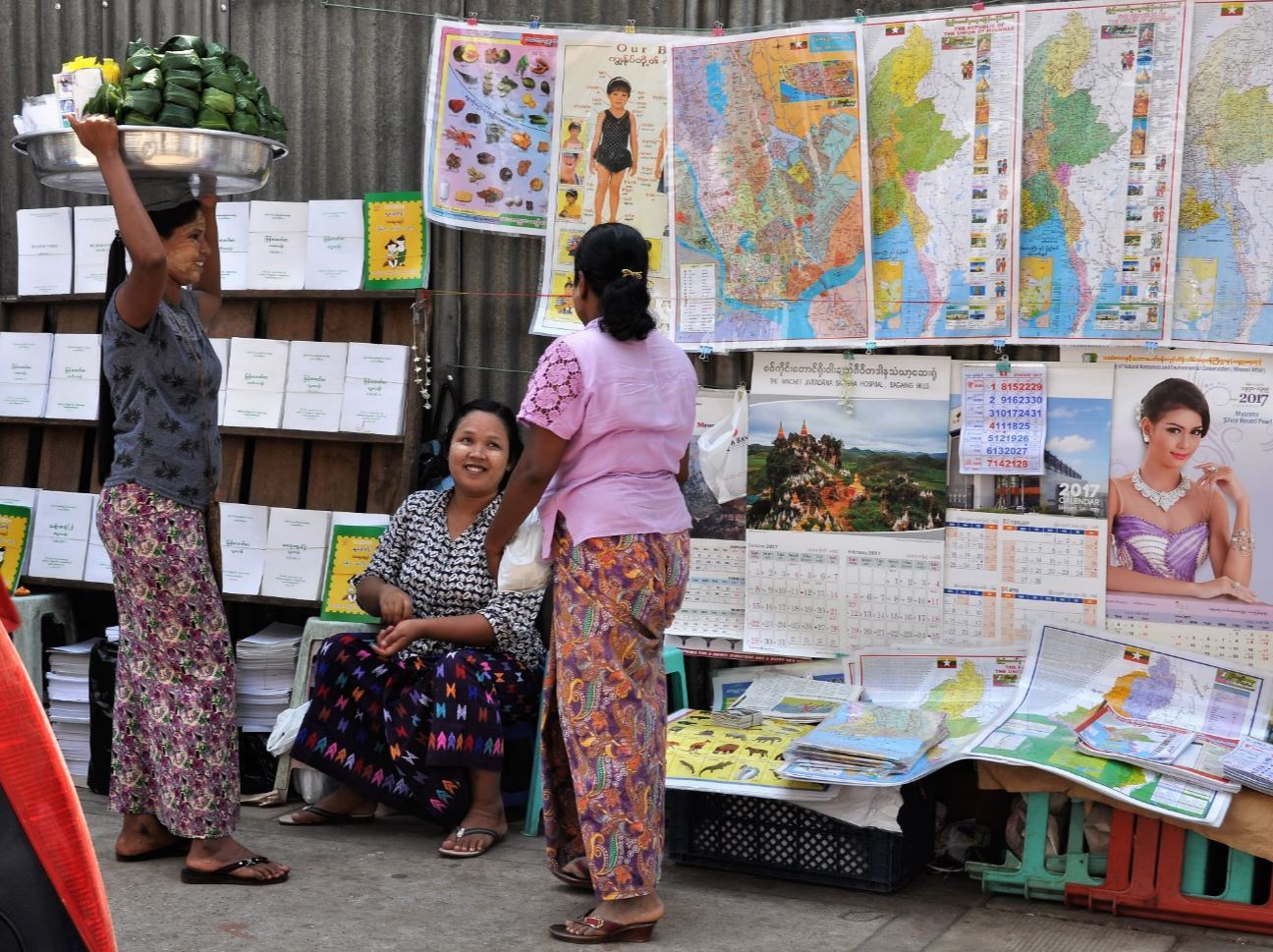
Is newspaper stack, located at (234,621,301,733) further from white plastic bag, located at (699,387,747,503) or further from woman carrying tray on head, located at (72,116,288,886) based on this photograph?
white plastic bag, located at (699,387,747,503)

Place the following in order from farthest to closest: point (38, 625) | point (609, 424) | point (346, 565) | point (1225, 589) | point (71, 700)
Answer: point (38, 625), point (71, 700), point (346, 565), point (1225, 589), point (609, 424)

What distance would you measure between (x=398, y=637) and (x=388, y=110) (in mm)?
1876

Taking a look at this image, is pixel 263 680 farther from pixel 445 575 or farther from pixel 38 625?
pixel 38 625

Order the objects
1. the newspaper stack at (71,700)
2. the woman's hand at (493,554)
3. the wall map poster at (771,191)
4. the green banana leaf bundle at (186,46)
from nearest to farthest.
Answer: the woman's hand at (493,554)
the green banana leaf bundle at (186,46)
the wall map poster at (771,191)
the newspaper stack at (71,700)

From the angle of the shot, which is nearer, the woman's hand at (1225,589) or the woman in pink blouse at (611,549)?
the woman in pink blouse at (611,549)

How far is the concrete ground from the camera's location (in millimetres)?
3436

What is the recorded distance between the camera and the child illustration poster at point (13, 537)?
5.38m

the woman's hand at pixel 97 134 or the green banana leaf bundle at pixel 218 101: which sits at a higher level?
the green banana leaf bundle at pixel 218 101

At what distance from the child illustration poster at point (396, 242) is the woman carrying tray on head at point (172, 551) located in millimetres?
1012

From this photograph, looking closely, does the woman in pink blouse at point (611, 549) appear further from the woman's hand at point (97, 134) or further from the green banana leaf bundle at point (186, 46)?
the green banana leaf bundle at point (186, 46)

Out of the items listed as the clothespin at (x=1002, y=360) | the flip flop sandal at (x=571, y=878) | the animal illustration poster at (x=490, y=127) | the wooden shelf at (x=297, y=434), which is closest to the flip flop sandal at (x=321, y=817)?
the flip flop sandal at (x=571, y=878)

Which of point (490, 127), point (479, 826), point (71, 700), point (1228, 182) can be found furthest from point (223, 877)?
point (1228, 182)

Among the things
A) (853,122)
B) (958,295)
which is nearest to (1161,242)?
(958,295)

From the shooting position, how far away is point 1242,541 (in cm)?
388
